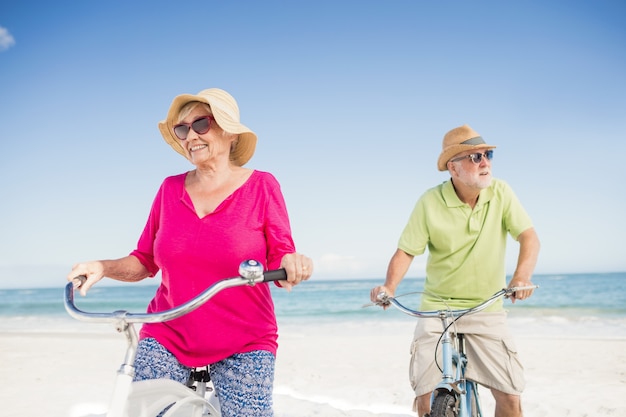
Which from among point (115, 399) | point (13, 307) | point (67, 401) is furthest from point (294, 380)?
point (13, 307)

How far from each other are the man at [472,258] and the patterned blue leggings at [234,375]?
1.35m

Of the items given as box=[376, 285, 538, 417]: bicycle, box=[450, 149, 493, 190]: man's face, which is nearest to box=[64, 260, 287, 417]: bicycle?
box=[376, 285, 538, 417]: bicycle

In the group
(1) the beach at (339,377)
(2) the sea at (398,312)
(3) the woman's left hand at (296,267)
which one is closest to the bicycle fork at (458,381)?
(3) the woman's left hand at (296,267)

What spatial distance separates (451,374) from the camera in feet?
9.55

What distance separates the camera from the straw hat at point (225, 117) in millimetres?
2402

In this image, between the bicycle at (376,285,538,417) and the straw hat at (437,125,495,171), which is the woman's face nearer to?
the bicycle at (376,285,538,417)

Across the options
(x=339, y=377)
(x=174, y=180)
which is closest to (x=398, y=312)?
(x=339, y=377)

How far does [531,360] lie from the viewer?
32.9 feet

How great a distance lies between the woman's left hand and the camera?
1782 mm

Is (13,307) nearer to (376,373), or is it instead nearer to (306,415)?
(376,373)

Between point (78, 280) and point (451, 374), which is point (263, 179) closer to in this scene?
point (78, 280)

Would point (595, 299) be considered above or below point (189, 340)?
below

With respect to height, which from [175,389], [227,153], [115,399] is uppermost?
[227,153]

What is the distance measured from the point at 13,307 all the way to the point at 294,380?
28.8 meters
